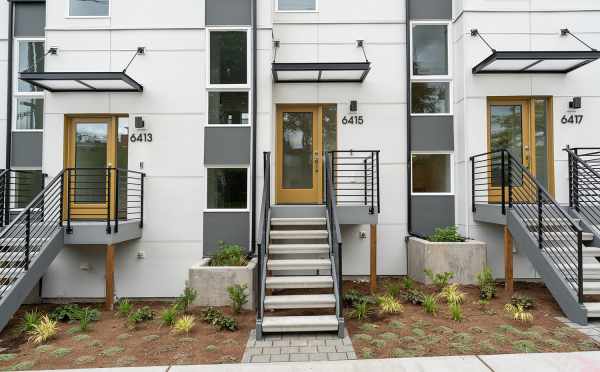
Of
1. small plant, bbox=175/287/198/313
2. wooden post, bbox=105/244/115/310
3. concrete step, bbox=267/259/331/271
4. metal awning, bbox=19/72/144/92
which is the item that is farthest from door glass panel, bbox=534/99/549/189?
wooden post, bbox=105/244/115/310

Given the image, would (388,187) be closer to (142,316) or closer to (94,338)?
(142,316)

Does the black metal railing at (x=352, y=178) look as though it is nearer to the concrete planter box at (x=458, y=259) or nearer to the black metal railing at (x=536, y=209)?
the concrete planter box at (x=458, y=259)

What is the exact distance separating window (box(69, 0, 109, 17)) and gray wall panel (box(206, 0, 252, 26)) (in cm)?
218

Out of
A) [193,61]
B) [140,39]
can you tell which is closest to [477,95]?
A: [193,61]

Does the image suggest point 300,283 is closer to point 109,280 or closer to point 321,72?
point 109,280

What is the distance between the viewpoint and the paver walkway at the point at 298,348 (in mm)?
4043

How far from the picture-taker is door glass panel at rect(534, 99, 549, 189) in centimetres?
744

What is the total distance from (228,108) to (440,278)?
505 centimetres

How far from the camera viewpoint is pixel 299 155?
25.8 feet

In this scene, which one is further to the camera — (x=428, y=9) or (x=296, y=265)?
(x=428, y=9)

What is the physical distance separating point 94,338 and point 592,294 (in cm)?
707

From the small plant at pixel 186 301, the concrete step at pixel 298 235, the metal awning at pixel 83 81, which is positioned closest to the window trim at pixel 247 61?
the metal awning at pixel 83 81

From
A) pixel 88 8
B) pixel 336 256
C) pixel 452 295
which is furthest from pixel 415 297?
pixel 88 8

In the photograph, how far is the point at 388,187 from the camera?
7676 millimetres
